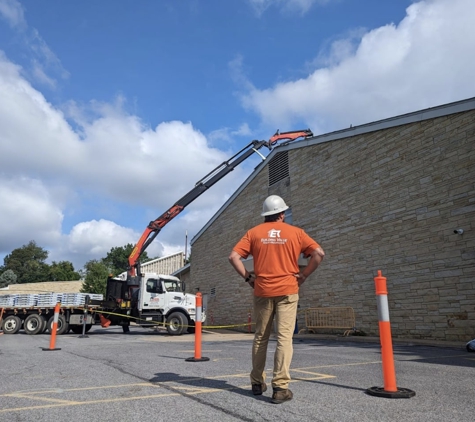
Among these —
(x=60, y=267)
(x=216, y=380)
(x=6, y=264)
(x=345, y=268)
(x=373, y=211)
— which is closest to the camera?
(x=216, y=380)

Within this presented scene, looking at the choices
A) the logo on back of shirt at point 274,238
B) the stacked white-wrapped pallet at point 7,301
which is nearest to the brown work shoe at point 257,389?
the logo on back of shirt at point 274,238

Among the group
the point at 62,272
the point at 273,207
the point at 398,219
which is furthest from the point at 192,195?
the point at 62,272

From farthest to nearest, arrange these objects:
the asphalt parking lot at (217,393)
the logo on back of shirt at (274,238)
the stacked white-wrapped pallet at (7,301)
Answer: the stacked white-wrapped pallet at (7,301) → the logo on back of shirt at (274,238) → the asphalt parking lot at (217,393)

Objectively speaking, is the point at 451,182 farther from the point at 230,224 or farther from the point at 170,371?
the point at 230,224

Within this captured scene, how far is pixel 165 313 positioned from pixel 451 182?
1282 cm

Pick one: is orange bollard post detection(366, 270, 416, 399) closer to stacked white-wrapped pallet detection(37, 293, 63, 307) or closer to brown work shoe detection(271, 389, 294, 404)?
brown work shoe detection(271, 389, 294, 404)

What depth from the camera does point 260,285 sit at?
3.83 metres

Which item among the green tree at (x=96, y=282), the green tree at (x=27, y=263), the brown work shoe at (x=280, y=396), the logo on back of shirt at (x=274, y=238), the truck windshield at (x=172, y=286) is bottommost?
the brown work shoe at (x=280, y=396)

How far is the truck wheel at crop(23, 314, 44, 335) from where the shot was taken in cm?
1816

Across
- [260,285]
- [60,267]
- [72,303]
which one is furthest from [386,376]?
[60,267]

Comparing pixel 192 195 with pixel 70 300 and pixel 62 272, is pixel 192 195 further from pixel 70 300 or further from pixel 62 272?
Answer: pixel 62 272

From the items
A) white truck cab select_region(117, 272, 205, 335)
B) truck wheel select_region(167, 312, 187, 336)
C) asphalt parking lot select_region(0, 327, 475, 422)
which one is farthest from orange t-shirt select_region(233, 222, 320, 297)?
white truck cab select_region(117, 272, 205, 335)

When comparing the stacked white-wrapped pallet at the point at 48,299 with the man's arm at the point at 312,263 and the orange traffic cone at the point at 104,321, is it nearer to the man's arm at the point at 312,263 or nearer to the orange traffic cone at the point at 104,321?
the orange traffic cone at the point at 104,321

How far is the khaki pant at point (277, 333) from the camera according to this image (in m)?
3.57
